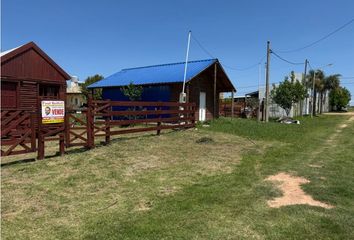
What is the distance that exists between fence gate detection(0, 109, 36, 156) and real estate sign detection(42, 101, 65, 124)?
31 cm

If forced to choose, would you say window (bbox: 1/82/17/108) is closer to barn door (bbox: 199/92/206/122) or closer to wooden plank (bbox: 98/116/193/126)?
wooden plank (bbox: 98/116/193/126)

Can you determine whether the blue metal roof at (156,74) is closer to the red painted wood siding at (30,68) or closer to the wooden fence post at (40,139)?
the red painted wood siding at (30,68)

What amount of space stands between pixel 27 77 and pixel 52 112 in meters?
7.70

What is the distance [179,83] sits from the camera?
20.5m

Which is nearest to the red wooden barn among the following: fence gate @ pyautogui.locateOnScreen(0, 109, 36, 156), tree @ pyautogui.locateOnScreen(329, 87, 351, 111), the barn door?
fence gate @ pyautogui.locateOnScreen(0, 109, 36, 156)

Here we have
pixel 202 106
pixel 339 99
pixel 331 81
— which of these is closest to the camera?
pixel 202 106

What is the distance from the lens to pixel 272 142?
13.7 meters

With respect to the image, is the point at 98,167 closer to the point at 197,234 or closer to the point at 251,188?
the point at 251,188

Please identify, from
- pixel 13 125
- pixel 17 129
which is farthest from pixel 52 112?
pixel 13 125

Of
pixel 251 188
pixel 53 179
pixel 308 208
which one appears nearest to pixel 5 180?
pixel 53 179

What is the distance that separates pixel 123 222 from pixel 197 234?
1.15m

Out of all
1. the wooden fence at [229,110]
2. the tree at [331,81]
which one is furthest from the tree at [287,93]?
the tree at [331,81]

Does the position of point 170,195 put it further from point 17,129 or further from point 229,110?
point 229,110

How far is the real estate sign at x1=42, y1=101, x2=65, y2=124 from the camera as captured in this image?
8.88 meters
